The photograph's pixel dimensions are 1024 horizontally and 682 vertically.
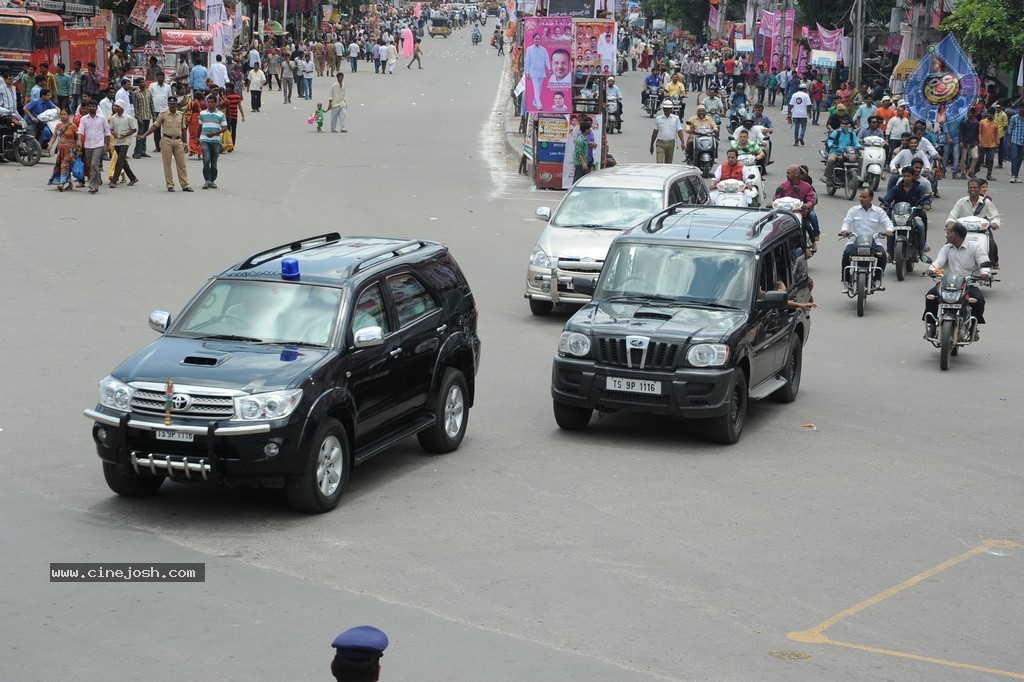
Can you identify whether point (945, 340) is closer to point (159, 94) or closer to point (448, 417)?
point (448, 417)

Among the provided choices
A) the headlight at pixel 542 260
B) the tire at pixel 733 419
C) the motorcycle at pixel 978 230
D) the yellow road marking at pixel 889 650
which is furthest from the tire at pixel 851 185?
the yellow road marking at pixel 889 650

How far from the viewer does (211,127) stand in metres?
26.7

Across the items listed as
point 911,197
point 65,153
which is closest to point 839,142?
point 911,197

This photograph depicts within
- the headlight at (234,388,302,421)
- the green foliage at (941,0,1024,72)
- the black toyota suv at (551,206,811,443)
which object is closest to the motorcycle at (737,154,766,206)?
the black toyota suv at (551,206,811,443)

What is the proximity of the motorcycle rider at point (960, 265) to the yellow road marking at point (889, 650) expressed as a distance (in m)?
7.13

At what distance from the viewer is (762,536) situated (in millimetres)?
9141

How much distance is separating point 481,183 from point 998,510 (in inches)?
853

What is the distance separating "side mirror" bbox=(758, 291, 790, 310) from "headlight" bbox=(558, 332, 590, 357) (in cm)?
165

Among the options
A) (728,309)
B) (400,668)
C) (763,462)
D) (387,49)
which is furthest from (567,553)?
(387,49)

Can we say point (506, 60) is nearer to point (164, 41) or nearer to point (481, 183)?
point (164, 41)

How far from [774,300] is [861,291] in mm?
7144

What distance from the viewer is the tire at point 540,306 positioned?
17719 millimetres

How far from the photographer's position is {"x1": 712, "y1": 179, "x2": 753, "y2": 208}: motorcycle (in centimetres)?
2120

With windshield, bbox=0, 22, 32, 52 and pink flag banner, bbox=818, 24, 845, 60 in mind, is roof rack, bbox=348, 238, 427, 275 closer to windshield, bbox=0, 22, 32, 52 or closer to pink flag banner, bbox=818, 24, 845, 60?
windshield, bbox=0, 22, 32, 52
